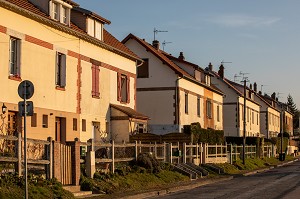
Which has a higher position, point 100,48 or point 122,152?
point 100,48

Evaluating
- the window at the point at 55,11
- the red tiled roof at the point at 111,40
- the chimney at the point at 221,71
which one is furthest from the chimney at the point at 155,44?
the window at the point at 55,11

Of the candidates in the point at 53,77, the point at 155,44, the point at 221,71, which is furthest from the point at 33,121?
the point at 221,71

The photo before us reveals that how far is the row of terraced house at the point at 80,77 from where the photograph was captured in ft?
83.0

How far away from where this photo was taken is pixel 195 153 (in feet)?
121

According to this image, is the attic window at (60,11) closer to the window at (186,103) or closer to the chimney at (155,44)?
the window at (186,103)

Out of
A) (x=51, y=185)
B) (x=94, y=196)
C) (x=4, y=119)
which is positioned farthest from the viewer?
(x=4, y=119)

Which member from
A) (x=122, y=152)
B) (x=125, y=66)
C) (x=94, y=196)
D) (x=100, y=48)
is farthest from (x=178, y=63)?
(x=94, y=196)

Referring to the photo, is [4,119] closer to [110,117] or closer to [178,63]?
[110,117]

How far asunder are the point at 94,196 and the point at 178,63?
3432 centimetres

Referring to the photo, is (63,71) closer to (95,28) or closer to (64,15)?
(64,15)

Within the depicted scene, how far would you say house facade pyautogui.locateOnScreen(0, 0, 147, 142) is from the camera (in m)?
25.0

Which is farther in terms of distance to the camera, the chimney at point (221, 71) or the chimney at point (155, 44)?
the chimney at point (221, 71)

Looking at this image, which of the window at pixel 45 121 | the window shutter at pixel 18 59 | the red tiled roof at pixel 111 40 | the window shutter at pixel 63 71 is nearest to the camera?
the window shutter at pixel 18 59

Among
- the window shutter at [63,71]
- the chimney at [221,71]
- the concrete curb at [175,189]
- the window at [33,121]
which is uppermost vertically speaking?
the chimney at [221,71]
